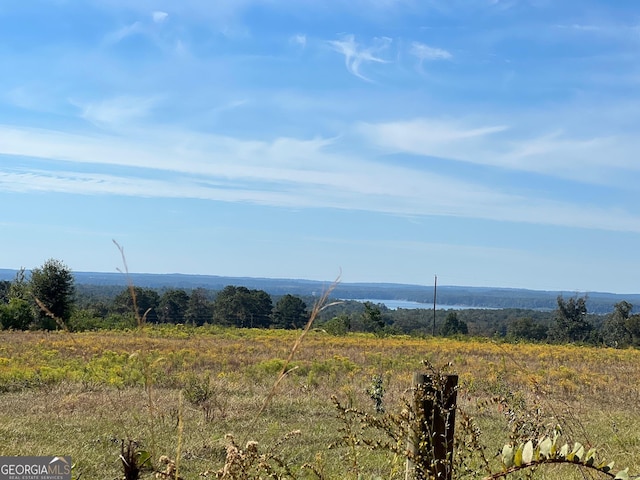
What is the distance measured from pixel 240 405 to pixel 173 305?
Answer: 5698 cm

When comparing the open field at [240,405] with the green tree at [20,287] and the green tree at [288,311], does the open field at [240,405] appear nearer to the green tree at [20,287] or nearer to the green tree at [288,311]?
the green tree at [20,287]

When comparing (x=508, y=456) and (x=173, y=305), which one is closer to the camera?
(x=508, y=456)

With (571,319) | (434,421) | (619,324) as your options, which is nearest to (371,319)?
(571,319)

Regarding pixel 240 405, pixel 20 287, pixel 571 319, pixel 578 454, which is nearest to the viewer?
pixel 578 454

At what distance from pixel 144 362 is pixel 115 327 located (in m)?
35.2

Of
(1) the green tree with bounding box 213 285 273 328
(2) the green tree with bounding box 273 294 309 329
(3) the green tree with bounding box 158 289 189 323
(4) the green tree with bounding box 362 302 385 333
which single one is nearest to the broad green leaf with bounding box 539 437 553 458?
(4) the green tree with bounding box 362 302 385 333

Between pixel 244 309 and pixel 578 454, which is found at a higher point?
pixel 578 454

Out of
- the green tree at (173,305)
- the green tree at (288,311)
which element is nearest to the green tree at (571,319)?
the green tree at (288,311)

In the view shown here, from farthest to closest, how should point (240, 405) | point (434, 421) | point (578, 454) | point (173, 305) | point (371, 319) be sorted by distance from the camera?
point (173, 305) < point (371, 319) < point (240, 405) < point (434, 421) < point (578, 454)

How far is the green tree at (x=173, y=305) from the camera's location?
61809 mm

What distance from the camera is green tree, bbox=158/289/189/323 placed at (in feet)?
203

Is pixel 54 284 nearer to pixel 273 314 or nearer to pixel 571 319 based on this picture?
pixel 273 314

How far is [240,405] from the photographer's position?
9398 mm

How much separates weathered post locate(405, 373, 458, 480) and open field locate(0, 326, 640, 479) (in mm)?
128
